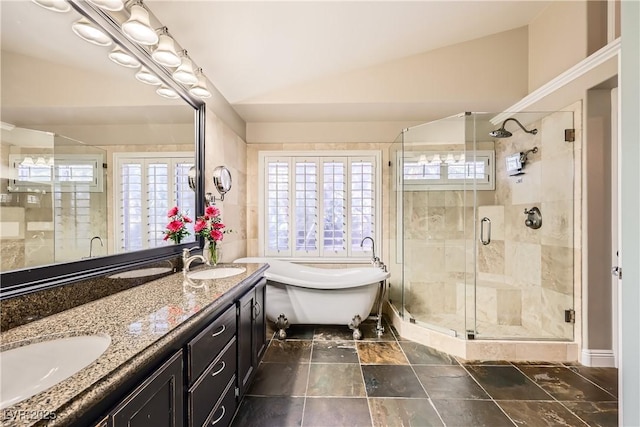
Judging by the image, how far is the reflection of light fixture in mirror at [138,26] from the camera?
1.43 m

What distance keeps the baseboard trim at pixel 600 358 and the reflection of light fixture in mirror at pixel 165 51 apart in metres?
3.69

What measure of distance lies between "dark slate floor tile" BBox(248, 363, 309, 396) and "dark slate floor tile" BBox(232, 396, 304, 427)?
0.06 m

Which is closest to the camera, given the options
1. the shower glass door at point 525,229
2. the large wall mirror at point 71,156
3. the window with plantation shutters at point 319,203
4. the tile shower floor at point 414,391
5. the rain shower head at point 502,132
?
the large wall mirror at point 71,156

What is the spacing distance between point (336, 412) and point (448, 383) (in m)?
0.86

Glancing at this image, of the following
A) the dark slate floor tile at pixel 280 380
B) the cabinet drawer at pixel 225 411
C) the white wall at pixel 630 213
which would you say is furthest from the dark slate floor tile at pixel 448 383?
the cabinet drawer at pixel 225 411

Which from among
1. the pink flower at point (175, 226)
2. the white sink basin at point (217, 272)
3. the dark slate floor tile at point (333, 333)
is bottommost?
the dark slate floor tile at point (333, 333)

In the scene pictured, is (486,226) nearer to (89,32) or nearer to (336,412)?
(336,412)

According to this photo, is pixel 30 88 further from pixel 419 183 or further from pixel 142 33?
pixel 419 183

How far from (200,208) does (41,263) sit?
1274 millimetres

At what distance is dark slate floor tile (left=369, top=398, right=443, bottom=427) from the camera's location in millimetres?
1632

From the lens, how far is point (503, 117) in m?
2.99

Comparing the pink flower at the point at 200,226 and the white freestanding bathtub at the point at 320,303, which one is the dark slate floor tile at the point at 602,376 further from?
the pink flower at the point at 200,226

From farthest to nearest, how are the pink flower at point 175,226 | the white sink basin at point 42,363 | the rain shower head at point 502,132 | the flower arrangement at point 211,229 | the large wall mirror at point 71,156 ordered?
the rain shower head at point 502,132, the flower arrangement at point 211,229, the pink flower at point 175,226, the large wall mirror at point 71,156, the white sink basin at point 42,363

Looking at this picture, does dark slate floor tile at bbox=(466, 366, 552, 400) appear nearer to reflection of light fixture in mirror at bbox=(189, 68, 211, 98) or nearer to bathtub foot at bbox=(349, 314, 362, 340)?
bathtub foot at bbox=(349, 314, 362, 340)
